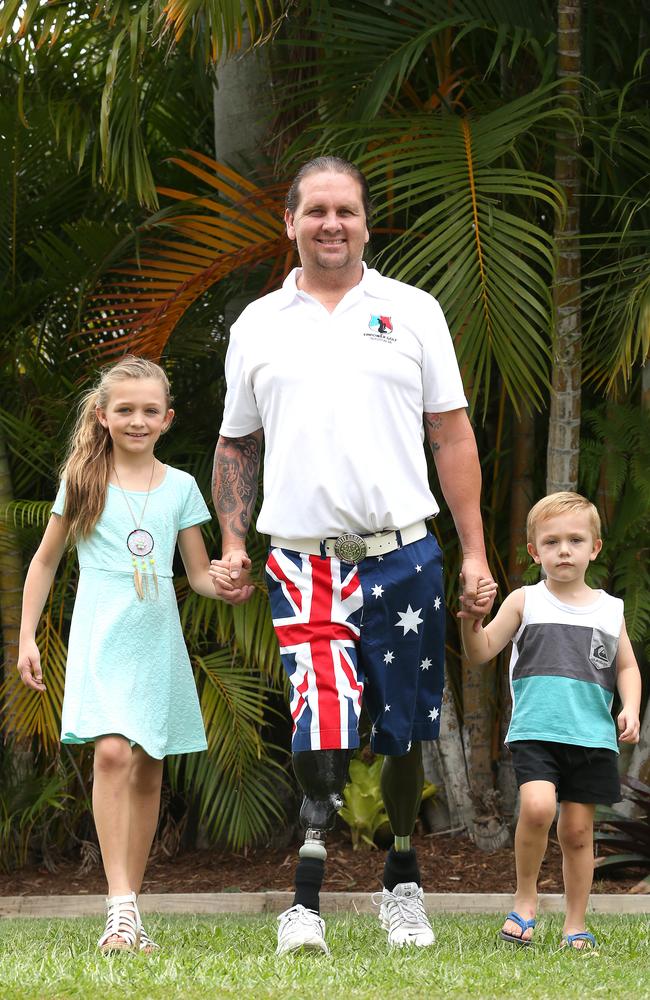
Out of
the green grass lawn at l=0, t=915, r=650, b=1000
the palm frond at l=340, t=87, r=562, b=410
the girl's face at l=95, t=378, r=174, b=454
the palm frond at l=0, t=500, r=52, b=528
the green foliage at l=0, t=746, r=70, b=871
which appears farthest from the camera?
the green foliage at l=0, t=746, r=70, b=871

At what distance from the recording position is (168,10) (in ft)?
16.4

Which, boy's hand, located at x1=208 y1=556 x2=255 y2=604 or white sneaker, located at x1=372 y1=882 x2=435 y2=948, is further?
boy's hand, located at x1=208 y1=556 x2=255 y2=604

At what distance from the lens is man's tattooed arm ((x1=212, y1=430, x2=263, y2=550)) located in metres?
3.88

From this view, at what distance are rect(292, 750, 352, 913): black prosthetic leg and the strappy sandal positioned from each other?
440 mm

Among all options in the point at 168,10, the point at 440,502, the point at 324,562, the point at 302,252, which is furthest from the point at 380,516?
the point at 440,502

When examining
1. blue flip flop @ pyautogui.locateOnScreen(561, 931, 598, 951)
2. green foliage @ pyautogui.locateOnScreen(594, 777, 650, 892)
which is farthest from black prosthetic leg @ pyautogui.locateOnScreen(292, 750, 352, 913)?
green foliage @ pyautogui.locateOnScreen(594, 777, 650, 892)

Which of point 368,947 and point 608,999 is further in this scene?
point 368,947

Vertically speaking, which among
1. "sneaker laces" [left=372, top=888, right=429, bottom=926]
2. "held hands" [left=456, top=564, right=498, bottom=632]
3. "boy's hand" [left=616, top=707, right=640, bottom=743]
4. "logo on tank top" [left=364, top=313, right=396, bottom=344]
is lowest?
"sneaker laces" [left=372, top=888, right=429, bottom=926]

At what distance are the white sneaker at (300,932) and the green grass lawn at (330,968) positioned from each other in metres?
0.05

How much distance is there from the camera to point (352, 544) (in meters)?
3.49

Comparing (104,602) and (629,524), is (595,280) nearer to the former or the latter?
(629,524)

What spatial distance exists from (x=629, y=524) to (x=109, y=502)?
287 cm

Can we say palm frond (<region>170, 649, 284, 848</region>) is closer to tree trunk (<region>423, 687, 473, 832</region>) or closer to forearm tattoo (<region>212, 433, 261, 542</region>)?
tree trunk (<region>423, 687, 473, 832</region>)

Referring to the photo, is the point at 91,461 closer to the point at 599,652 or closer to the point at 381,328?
the point at 381,328
